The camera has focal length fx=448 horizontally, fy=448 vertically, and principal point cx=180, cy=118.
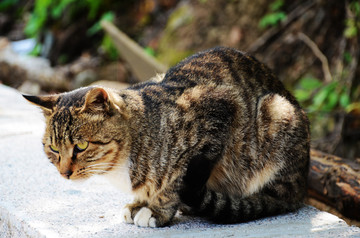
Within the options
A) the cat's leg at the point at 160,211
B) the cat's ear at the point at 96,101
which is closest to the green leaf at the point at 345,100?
the cat's leg at the point at 160,211

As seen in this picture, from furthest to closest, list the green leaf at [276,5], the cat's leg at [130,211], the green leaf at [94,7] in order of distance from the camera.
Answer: the green leaf at [94,7] < the green leaf at [276,5] < the cat's leg at [130,211]

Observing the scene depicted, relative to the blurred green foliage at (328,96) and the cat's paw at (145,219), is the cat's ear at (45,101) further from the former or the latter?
the blurred green foliage at (328,96)

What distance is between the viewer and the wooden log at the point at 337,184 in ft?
10.6

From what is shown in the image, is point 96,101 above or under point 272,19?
under

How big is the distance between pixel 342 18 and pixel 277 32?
0.95m

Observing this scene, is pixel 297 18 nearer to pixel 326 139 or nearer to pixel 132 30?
pixel 326 139

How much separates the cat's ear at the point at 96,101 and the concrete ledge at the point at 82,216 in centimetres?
54

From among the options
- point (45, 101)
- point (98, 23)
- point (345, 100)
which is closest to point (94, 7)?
point (98, 23)

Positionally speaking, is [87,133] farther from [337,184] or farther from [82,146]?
[337,184]

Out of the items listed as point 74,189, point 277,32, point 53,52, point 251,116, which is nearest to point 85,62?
point 53,52

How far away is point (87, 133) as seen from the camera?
8.14 ft

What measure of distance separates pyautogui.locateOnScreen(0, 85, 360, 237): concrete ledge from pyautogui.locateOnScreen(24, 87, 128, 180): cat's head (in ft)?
1.02

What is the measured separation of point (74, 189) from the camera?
3186 millimetres

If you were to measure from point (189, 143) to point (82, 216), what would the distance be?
31.3 inches
